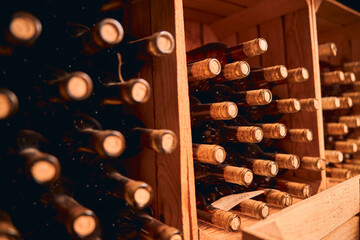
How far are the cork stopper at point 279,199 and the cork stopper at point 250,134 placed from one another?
0.59 ft

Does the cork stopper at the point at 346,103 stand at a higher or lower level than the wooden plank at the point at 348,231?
higher

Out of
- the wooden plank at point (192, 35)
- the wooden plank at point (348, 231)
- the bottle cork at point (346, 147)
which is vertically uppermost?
the wooden plank at point (192, 35)

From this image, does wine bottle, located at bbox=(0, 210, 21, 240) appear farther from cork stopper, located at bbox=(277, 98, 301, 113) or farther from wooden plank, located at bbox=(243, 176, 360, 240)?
cork stopper, located at bbox=(277, 98, 301, 113)

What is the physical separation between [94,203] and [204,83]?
0.45 metres

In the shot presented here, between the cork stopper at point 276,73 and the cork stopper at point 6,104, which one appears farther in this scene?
the cork stopper at point 276,73

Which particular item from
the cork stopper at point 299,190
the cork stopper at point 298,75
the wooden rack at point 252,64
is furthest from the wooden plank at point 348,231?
the cork stopper at point 298,75

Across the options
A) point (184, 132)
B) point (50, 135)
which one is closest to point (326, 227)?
point (184, 132)

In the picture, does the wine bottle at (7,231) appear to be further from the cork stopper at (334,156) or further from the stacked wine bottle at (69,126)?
the cork stopper at (334,156)

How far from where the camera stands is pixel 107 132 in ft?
1.49

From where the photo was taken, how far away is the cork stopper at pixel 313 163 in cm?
94

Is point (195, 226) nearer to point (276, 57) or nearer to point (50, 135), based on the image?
point (50, 135)

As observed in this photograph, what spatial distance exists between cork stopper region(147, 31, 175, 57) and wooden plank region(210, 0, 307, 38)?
629mm

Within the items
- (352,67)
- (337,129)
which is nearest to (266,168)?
(337,129)

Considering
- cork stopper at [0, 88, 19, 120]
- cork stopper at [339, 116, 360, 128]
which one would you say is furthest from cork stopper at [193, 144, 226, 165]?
cork stopper at [339, 116, 360, 128]
